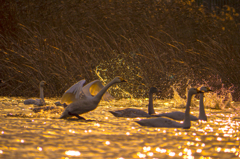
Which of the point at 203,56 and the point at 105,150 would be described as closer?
the point at 105,150

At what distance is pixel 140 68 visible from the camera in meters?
12.6

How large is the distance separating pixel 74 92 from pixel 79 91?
131 mm

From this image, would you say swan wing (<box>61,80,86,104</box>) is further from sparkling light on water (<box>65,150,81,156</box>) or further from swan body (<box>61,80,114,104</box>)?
sparkling light on water (<box>65,150,81,156</box>)

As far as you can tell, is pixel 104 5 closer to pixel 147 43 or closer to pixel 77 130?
pixel 147 43

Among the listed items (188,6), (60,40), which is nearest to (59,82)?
(60,40)

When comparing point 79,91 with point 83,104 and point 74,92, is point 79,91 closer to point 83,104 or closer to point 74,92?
point 74,92

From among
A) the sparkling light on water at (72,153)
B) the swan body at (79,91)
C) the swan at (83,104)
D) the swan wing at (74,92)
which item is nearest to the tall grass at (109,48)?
the swan body at (79,91)

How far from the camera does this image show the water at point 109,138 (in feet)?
15.8

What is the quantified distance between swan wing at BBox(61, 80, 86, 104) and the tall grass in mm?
4027

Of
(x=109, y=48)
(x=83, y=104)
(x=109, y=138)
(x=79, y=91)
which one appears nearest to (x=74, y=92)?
(x=79, y=91)

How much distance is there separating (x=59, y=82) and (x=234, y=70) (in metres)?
4.87

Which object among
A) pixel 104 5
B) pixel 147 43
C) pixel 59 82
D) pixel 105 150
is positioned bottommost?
pixel 105 150

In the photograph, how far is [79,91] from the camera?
312 inches

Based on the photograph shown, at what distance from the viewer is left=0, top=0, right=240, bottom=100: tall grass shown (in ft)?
41.2
